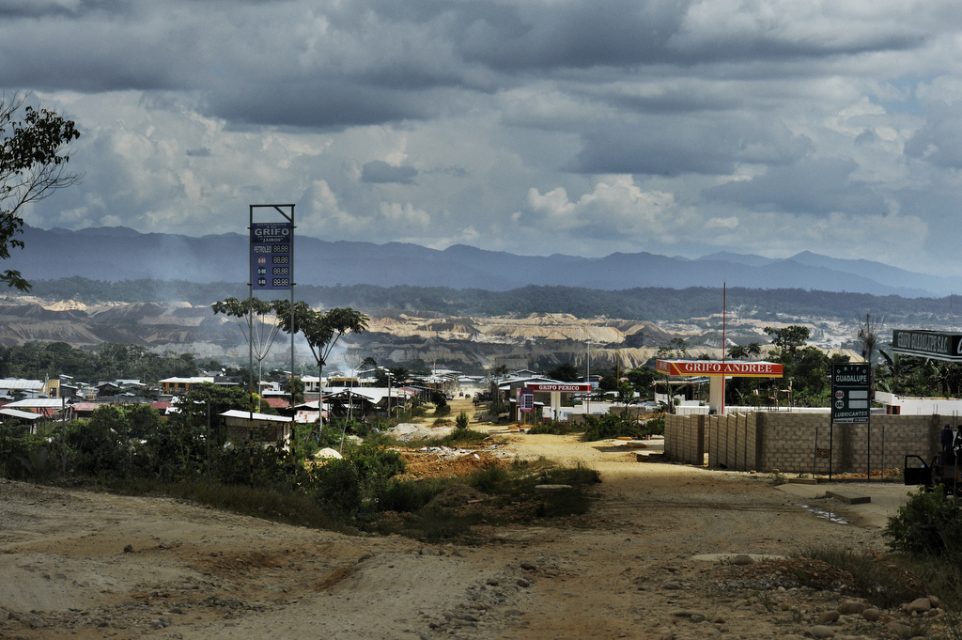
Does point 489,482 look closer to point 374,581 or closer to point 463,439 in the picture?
point 374,581

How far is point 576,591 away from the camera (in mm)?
14852

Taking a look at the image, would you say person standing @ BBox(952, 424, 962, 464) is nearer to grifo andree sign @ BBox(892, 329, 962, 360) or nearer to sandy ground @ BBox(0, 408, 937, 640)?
grifo andree sign @ BBox(892, 329, 962, 360)

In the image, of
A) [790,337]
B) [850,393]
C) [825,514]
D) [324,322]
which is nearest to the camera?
[825,514]

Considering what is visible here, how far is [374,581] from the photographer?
14250 mm

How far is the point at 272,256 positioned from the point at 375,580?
21.0 m

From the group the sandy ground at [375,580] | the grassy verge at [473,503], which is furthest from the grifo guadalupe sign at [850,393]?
the sandy ground at [375,580]

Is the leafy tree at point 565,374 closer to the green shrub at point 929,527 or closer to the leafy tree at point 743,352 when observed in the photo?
the leafy tree at point 743,352

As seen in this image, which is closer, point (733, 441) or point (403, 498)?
point (403, 498)

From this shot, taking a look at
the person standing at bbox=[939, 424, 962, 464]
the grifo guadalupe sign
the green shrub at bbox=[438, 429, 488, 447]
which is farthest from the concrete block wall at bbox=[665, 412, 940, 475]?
the green shrub at bbox=[438, 429, 488, 447]

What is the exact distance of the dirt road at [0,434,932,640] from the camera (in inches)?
477

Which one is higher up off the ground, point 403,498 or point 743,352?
point 743,352

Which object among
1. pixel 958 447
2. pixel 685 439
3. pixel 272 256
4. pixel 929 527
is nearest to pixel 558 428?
pixel 685 439

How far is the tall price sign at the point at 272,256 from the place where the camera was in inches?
1341

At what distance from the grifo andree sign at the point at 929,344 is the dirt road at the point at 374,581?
3304 millimetres
